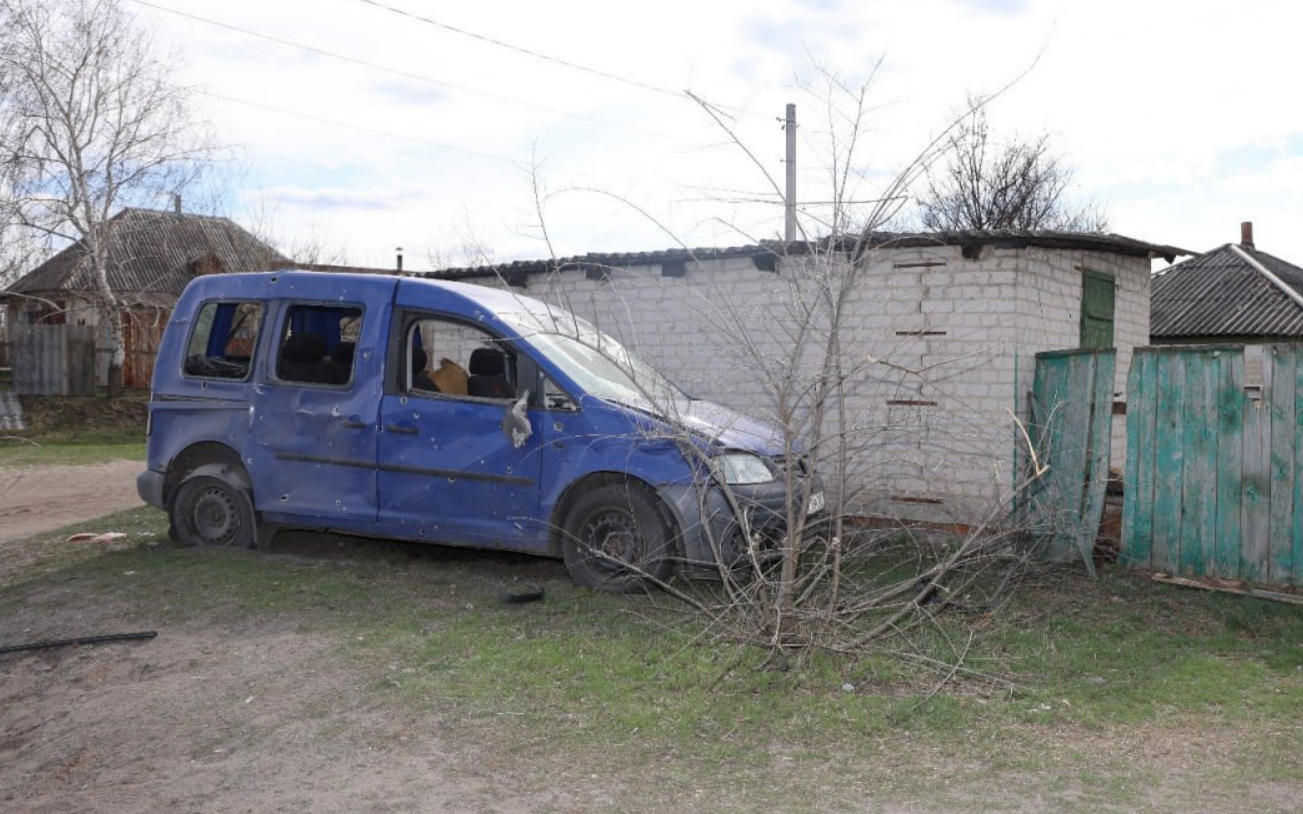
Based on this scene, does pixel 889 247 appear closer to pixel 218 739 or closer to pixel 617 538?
pixel 617 538

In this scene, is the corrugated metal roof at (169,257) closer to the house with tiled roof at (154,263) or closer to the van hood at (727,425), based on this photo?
the house with tiled roof at (154,263)

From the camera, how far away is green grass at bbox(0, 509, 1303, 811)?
4.82 m

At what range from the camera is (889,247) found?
10.3 metres

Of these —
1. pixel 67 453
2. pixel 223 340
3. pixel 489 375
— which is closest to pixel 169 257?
pixel 67 453

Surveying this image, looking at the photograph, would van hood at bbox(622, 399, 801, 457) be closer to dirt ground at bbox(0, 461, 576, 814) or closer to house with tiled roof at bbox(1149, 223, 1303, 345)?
dirt ground at bbox(0, 461, 576, 814)

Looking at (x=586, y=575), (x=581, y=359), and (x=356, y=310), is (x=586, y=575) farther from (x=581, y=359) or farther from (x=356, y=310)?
(x=356, y=310)

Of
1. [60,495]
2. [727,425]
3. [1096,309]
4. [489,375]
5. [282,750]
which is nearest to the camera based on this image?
[282,750]

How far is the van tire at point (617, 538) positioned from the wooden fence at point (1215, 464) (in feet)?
10.9

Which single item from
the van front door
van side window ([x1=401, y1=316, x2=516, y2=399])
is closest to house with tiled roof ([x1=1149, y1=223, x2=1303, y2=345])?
van side window ([x1=401, y1=316, x2=516, y2=399])

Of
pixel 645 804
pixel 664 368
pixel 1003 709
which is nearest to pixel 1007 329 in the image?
pixel 664 368

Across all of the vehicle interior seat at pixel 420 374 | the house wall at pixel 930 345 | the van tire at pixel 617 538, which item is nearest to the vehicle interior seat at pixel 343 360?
the vehicle interior seat at pixel 420 374

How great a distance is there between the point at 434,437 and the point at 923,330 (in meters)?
4.35

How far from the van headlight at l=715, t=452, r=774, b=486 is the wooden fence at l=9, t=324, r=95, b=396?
20484 mm

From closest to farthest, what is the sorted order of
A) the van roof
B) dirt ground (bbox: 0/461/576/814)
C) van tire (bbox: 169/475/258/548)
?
1. dirt ground (bbox: 0/461/576/814)
2. the van roof
3. van tire (bbox: 169/475/258/548)
